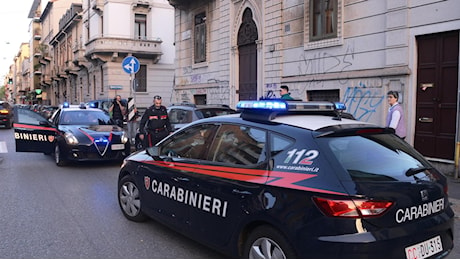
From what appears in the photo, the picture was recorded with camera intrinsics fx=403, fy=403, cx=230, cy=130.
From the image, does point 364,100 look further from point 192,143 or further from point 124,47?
point 124,47

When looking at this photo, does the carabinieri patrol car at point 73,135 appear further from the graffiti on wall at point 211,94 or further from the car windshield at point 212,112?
the graffiti on wall at point 211,94

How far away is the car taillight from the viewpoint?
283 cm

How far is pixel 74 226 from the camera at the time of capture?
517 cm

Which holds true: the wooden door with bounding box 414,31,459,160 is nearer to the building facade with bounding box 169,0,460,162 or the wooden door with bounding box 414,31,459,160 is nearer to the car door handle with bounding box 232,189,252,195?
the building facade with bounding box 169,0,460,162

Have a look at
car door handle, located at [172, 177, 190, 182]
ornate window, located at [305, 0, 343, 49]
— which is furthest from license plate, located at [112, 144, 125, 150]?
ornate window, located at [305, 0, 343, 49]

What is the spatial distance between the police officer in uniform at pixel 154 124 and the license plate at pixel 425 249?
7.23m

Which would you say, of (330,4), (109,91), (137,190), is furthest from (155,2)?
(137,190)

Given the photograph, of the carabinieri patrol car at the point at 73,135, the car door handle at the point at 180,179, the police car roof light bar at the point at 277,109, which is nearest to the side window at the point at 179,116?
the carabinieri patrol car at the point at 73,135

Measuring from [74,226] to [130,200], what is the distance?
76 centimetres

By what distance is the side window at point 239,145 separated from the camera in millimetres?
3627

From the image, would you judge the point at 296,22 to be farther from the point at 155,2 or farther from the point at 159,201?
the point at 155,2

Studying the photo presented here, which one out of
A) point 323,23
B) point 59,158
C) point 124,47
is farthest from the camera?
point 124,47

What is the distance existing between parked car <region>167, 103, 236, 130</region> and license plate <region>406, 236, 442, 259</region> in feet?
21.0

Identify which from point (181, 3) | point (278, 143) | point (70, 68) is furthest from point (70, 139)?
point (70, 68)
